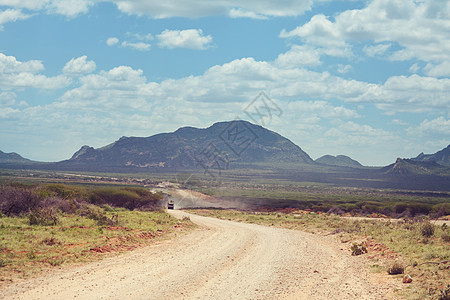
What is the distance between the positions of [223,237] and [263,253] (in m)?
6.14

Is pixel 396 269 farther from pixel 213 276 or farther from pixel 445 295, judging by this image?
pixel 213 276

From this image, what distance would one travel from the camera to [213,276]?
1368cm

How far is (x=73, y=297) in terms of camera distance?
35.6 ft

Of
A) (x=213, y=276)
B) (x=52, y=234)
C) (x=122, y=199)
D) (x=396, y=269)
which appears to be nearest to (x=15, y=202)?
(x=52, y=234)

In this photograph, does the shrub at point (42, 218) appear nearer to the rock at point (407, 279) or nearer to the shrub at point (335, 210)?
the rock at point (407, 279)

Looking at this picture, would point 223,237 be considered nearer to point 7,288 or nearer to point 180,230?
point 180,230

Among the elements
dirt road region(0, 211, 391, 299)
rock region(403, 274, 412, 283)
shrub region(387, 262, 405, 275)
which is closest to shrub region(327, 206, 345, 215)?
dirt road region(0, 211, 391, 299)

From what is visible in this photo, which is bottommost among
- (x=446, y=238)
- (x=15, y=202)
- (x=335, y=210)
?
(x=335, y=210)

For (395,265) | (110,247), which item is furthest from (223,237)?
(395,265)

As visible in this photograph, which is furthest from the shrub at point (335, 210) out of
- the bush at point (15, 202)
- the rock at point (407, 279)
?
the rock at point (407, 279)

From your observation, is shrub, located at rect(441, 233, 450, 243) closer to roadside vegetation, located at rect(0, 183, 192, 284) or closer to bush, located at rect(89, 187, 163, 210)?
roadside vegetation, located at rect(0, 183, 192, 284)

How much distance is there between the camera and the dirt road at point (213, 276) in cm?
1148

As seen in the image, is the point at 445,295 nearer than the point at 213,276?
Yes

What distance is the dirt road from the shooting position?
452 inches
